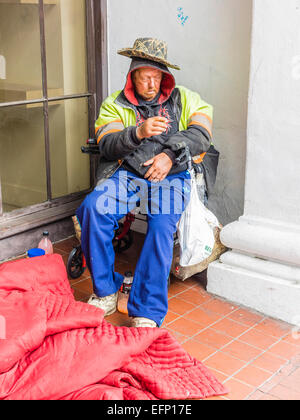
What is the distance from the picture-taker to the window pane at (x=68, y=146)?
419cm

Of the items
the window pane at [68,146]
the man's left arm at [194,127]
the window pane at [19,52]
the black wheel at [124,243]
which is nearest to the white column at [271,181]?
the man's left arm at [194,127]

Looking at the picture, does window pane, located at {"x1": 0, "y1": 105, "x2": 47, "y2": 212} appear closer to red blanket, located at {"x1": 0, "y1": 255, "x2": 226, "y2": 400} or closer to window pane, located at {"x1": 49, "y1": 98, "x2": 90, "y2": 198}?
window pane, located at {"x1": 49, "y1": 98, "x2": 90, "y2": 198}

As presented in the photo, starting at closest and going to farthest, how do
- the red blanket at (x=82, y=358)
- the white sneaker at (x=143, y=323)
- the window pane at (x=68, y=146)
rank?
the red blanket at (x=82, y=358), the white sneaker at (x=143, y=323), the window pane at (x=68, y=146)

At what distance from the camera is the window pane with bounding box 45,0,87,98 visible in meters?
3.98

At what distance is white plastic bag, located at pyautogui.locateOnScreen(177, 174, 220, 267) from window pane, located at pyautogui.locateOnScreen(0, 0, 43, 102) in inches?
56.7

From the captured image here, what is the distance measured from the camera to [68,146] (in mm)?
4340

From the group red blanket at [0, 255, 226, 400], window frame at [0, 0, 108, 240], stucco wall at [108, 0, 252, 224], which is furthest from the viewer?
window frame at [0, 0, 108, 240]

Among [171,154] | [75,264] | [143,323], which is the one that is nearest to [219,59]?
[171,154]

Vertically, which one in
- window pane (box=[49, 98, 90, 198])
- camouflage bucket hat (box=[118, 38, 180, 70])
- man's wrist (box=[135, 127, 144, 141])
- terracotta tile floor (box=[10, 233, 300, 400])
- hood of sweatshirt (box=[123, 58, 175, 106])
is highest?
camouflage bucket hat (box=[118, 38, 180, 70])

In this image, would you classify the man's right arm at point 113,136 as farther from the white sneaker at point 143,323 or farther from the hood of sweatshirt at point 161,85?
the white sneaker at point 143,323

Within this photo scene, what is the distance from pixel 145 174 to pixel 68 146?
4.21ft

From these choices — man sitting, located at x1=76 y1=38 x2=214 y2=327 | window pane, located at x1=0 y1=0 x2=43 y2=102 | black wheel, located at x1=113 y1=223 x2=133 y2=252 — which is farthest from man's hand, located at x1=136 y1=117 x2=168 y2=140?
window pane, located at x1=0 y1=0 x2=43 y2=102

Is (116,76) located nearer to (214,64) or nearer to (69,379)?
(214,64)
